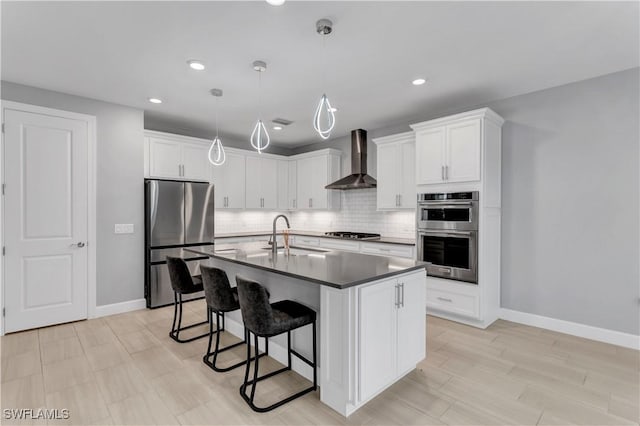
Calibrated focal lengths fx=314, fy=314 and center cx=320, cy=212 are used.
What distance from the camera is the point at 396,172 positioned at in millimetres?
4727

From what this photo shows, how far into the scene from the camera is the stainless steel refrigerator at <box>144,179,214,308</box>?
4.32m

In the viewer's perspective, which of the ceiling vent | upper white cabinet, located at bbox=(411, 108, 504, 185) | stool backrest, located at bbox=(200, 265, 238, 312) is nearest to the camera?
stool backrest, located at bbox=(200, 265, 238, 312)

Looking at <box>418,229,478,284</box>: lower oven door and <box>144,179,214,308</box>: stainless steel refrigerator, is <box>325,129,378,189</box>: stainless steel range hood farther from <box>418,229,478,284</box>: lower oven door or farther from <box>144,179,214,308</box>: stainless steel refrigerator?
<box>144,179,214,308</box>: stainless steel refrigerator

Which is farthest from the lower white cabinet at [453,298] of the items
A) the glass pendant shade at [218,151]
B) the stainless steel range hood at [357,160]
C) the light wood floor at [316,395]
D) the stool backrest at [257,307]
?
the glass pendant shade at [218,151]

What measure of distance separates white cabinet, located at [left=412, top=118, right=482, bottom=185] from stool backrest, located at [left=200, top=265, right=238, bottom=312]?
2.78 m

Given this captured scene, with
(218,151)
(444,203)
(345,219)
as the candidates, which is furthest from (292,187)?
(444,203)

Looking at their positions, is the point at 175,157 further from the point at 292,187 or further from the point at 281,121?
the point at 292,187

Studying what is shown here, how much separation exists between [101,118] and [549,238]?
5612 millimetres

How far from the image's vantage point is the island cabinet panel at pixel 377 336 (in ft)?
6.61

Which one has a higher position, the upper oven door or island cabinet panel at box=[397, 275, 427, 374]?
the upper oven door

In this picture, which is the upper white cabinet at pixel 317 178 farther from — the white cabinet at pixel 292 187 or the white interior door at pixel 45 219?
the white interior door at pixel 45 219

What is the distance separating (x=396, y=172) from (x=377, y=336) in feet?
10.1

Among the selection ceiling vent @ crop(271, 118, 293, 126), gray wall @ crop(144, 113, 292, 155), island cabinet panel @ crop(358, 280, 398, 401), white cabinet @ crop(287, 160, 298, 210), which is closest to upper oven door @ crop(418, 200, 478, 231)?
island cabinet panel @ crop(358, 280, 398, 401)

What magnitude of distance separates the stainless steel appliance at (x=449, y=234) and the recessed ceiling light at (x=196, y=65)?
9.69ft
